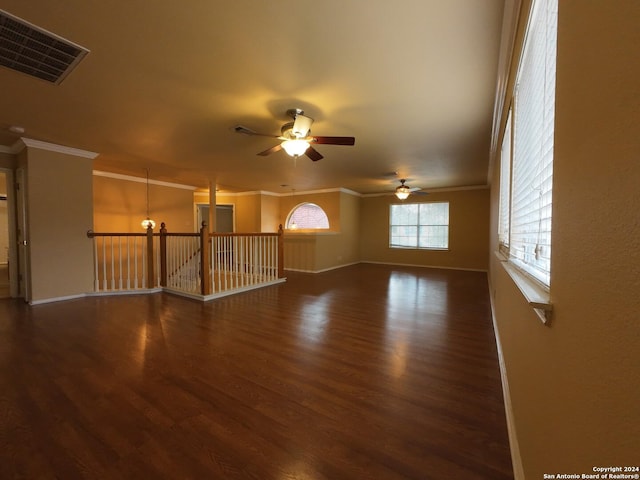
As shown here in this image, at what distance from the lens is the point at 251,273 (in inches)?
199

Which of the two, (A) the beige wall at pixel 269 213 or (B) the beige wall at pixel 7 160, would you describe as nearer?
(B) the beige wall at pixel 7 160

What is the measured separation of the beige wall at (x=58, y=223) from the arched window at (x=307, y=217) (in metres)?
5.80

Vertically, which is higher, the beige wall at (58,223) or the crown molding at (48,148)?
the crown molding at (48,148)

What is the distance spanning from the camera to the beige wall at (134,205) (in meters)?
5.93

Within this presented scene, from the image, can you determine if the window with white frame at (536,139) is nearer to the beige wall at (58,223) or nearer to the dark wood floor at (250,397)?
the dark wood floor at (250,397)

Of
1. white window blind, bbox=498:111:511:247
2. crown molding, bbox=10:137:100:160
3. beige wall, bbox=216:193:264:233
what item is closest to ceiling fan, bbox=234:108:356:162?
white window blind, bbox=498:111:511:247

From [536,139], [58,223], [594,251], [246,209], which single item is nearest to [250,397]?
[594,251]

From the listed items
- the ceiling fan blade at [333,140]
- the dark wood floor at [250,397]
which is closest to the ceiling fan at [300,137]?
the ceiling fan blade at [333,140]

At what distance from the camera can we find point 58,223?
13.4ft

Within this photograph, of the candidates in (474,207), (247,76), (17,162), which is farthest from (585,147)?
(474,207)

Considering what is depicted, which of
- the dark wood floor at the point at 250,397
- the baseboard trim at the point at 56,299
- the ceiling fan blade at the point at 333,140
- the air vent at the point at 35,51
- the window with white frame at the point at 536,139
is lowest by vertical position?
the dark wood floor at the point at 250,397

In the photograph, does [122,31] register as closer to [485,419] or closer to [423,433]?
[423,433]

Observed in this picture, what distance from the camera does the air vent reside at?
1760 millimetres

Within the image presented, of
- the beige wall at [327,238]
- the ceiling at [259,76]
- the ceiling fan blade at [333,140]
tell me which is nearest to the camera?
the ceiling at [259,76]
